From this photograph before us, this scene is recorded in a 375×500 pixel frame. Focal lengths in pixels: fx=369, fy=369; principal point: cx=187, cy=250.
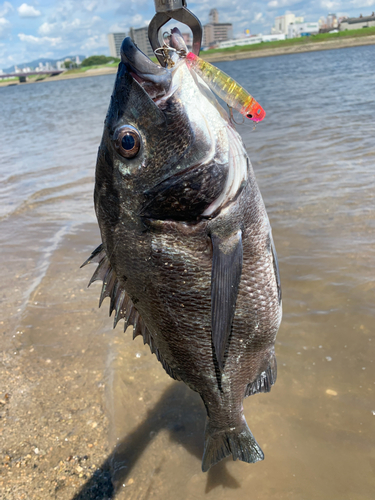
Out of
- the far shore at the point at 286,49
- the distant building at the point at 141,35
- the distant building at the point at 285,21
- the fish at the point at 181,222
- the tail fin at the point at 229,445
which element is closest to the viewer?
the fish at the point at 181,222

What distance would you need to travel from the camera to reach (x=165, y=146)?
169 cm

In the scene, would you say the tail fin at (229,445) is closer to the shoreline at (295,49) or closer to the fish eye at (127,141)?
the fish eye at (127,141)

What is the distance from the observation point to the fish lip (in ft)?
5.05

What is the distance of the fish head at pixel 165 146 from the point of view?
5.35 ft

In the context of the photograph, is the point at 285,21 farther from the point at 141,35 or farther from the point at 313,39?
the point at 141,35

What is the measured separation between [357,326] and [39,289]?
3.80m

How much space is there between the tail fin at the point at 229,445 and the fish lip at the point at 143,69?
1.99m

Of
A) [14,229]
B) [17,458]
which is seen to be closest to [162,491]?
[17,458]

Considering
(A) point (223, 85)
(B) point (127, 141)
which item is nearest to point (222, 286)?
(B) point (127, 141)

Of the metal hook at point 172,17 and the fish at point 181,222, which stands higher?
the metal hook at point 172,17

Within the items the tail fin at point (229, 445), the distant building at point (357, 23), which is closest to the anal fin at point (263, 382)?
the tail fin at point (229, 445)

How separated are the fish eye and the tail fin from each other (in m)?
1.73

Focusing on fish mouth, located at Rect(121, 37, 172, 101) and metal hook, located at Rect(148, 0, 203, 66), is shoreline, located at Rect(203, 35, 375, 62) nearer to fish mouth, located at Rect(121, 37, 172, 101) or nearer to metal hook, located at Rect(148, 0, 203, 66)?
metal hook, located at Rect(148, 0, 203, 66)

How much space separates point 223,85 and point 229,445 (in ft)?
6.88
